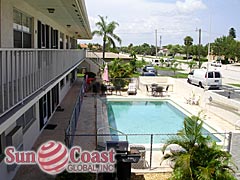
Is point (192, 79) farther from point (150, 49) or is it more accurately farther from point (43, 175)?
point (150, 49)

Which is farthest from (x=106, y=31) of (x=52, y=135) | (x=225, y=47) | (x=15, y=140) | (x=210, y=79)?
(x=225, y=47)

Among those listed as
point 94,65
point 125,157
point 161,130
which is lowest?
point 161,130

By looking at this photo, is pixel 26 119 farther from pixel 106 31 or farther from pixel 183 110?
pixel 106 31

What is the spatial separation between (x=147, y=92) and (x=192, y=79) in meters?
6.72

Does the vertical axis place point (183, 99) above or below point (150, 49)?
below

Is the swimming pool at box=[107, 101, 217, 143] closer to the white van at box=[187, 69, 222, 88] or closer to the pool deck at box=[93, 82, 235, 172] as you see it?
the pool deck at box=[93, 82, 235, 172]

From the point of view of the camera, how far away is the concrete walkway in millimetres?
8469

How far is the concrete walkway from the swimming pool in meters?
2.72

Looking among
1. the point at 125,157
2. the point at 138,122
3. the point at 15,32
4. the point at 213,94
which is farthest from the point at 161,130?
the point at 15,32

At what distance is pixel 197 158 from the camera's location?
25.3 ft

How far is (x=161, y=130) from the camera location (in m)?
16.0

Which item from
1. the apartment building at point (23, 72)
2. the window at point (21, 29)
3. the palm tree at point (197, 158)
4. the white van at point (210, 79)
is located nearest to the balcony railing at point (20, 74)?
the apartment building at point (23, 72)

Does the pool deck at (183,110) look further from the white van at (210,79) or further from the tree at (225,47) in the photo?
the tree at (225,47)

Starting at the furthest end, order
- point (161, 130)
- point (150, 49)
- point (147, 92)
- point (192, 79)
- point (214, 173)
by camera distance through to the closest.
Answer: point (150, 49)
point (192, 79)
point (147, 92)
point (161, 130)
point (214, 173)
